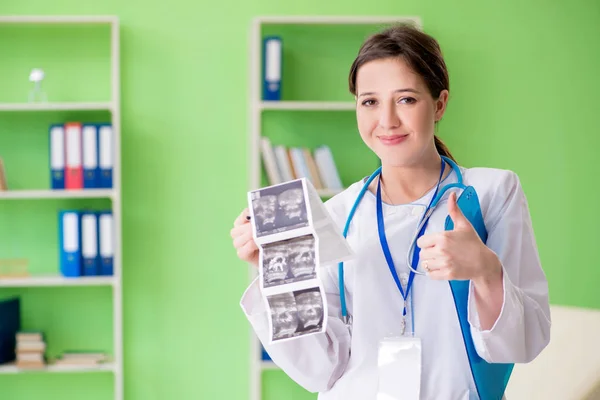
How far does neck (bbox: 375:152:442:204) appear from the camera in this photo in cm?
140

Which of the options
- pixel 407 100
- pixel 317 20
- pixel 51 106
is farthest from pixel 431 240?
pixel 51 106

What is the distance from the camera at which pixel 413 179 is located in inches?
55.3

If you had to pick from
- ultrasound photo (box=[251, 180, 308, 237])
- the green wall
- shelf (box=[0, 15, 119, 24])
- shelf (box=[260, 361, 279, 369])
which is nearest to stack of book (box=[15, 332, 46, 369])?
the green wall

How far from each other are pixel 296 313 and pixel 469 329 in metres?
0.30

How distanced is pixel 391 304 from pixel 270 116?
7.91 ft

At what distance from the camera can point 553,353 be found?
2.57m

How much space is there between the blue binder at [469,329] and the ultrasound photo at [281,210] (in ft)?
0.86

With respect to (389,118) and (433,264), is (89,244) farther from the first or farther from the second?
(433,264)

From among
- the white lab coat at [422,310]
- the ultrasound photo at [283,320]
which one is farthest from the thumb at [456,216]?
the ultrasound photo at [283,320]

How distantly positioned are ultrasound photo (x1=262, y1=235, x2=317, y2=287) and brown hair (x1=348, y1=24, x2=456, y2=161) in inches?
13.7

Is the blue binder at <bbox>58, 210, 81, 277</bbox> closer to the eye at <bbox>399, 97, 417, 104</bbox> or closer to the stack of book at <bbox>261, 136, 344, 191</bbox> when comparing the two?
the stack of book at <bbox>261, 136, 344, 191</bbox>

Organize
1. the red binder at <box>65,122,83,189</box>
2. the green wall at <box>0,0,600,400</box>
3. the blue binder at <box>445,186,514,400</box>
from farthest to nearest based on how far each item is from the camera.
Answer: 1. the green wall at <box>0,0,600,400</box>
2. the red binder at <box>65,122,83,189</box>
3. the blue binder at <box>445,186,514,400</box>

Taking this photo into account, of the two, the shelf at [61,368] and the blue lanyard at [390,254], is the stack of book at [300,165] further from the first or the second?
the blue lanyard at [390,254]

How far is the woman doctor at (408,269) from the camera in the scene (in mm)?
1262
